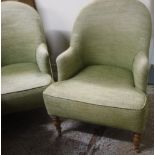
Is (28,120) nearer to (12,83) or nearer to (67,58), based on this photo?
(12,83)

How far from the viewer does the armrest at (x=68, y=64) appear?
1.60m

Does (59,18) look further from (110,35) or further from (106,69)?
(106,69)

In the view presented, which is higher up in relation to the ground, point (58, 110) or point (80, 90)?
point (80, 90)

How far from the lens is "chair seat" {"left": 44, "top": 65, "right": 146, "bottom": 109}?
4.41ft

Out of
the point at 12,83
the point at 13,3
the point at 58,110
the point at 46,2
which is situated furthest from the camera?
the point at 46,2

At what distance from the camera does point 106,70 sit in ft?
5.57

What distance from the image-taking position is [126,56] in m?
1.69

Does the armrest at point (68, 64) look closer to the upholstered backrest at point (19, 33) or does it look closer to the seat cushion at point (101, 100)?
the seat cushion at point (101, 100)

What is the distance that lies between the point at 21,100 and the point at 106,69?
636mm

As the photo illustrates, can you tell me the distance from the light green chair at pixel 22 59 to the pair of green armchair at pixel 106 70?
0.05m

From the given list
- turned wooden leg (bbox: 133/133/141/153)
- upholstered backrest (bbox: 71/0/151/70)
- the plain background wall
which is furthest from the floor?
the plain background wall

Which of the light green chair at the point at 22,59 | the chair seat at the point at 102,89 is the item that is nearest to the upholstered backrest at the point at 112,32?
the chair seat at the point at 102,89

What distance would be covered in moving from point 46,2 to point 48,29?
0.84 feet

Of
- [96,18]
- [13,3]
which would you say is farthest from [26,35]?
[96,18]
